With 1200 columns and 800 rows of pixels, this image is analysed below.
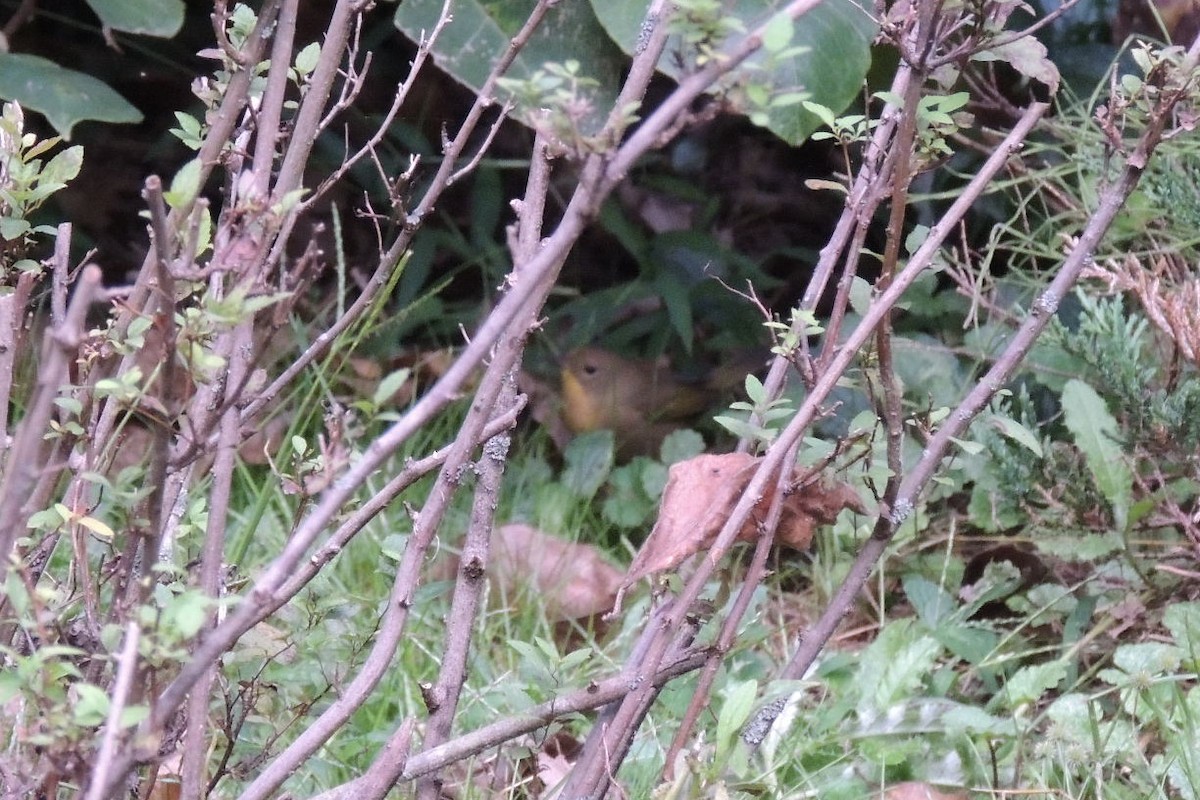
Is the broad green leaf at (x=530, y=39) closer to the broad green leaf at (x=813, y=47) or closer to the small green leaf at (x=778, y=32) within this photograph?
the broad green leaf at (x=813, y=47)

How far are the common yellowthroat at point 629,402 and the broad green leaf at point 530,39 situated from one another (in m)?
0.52

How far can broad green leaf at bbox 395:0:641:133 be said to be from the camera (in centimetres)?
190

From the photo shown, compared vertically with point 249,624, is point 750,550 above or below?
below

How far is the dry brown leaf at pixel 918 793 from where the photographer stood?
125 centimetres

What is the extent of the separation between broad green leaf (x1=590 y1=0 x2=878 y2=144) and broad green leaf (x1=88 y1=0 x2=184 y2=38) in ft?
2.16

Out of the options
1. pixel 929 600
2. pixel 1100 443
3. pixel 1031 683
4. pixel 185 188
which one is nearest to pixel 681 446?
pixel 929 600

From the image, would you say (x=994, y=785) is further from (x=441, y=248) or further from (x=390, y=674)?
(x=441, y=248)

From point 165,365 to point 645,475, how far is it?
1307 millimetres

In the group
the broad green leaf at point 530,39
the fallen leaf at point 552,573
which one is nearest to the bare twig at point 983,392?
the fallen leaf at point 552,573

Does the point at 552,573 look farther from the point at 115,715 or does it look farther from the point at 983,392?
the point at 115,715

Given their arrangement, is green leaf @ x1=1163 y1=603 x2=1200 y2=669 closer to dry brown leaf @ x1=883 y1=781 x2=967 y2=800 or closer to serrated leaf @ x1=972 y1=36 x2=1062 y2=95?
dry brown leaf @ x1=883 y1=781 x2=967 y2=800

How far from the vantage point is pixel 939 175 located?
7.70 feet

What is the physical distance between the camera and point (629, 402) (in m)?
2.22

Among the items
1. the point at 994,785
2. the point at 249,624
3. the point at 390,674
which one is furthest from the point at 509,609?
the point at 249,624
